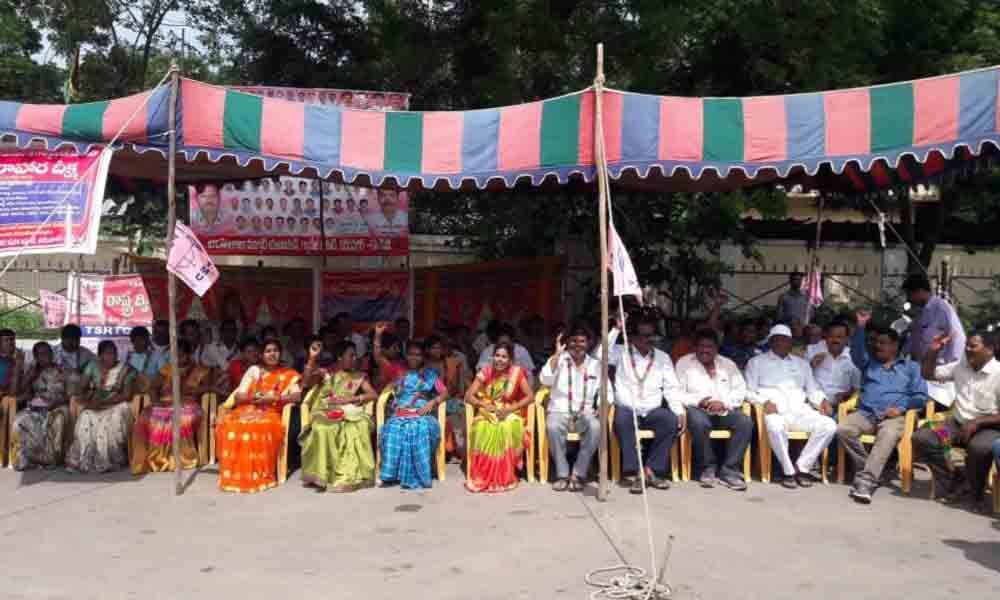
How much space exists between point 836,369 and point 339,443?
4043 millimetres

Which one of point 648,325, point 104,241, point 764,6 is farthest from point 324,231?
point 104,241

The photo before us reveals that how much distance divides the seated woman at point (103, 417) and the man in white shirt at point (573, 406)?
11.2 ft

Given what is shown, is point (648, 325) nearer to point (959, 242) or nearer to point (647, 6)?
point (647, 6)

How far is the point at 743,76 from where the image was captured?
38.1ft

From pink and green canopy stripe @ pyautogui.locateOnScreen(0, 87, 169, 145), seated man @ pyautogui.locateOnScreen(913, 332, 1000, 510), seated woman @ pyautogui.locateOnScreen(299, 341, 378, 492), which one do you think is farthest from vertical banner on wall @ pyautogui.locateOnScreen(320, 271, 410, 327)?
seated man @ pyautogui.locateOnScreen(913, 332, 1000, 510)

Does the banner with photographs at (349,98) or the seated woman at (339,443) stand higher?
the banner with photographs at (349,98)

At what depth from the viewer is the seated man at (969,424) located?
600cm

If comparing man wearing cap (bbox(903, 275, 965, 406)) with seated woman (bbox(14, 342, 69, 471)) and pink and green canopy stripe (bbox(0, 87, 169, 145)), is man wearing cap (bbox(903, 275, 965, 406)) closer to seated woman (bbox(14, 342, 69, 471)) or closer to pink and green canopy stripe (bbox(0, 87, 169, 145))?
pink and green canopy stripe (bbox(0, 87, 169, 145))

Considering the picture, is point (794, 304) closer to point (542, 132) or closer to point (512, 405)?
point (512, 405)

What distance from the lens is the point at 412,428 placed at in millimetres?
6516

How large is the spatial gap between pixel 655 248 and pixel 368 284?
4192mm

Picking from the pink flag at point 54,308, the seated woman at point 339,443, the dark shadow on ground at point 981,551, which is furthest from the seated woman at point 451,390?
the pink flag at point 54,308

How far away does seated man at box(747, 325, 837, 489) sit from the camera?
661cm

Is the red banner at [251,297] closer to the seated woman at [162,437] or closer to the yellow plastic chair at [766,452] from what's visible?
the seated woman at [162,437]
